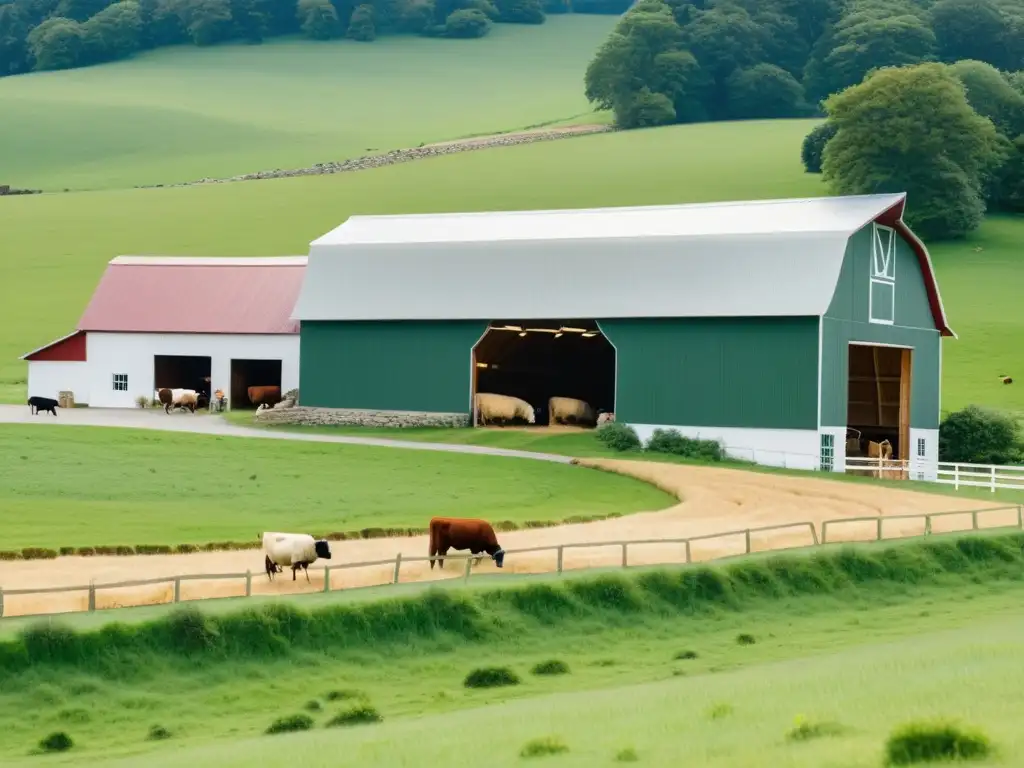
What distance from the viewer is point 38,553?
25.8 m

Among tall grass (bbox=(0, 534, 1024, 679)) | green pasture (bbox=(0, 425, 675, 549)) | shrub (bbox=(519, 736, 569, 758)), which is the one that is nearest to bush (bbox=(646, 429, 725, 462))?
green pasture (bbox=(0, 425, 675, 549))

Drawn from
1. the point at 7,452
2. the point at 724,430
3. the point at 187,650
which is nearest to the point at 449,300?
the point at 724,430

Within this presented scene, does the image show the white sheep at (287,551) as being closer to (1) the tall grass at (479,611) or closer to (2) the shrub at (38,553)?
(1) the tall grass at (479,611)

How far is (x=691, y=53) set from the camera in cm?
12469

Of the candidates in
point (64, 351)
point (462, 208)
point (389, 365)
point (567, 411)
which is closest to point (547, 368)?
point (567, 411)

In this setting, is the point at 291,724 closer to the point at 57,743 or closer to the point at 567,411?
the point at 57,743

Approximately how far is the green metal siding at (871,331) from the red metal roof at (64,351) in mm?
27709

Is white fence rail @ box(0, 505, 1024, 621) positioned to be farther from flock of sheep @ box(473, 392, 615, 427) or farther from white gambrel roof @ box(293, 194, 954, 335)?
flock of sheep @ box(473, 392, 615, 427)

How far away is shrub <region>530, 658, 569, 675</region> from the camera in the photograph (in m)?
21.0

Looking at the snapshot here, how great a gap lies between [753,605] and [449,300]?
2686 centimetres

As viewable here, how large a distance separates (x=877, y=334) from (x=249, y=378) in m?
23.2

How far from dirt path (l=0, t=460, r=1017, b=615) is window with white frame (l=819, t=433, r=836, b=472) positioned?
3418 millimetres

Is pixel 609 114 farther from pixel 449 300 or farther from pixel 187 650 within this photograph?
pixel 187 650

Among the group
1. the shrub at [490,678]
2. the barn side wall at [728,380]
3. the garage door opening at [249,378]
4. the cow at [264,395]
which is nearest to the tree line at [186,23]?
the garage door opening at [249,378]
